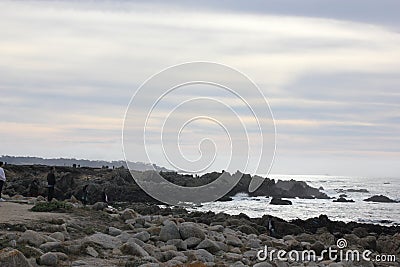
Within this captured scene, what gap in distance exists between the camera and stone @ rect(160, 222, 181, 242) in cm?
1559

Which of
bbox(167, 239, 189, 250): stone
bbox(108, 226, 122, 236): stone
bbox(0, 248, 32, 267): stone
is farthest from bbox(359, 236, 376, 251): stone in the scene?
bbox(0, 248, 32, 267): stone

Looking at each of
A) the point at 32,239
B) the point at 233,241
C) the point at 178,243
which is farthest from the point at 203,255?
the point at 32,239

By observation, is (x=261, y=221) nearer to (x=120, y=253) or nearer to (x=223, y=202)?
(x=120, y=253)

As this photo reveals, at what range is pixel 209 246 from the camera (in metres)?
15.4

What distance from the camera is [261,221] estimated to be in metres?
29.2

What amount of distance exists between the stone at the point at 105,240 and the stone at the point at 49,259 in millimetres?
2409

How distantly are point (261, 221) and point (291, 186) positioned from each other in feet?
162

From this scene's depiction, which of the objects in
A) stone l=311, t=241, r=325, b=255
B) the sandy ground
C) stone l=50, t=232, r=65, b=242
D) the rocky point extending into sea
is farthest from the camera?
stone l=311, t=241, r=325, b=255

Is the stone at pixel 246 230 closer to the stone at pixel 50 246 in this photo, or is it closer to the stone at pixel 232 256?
the stone at pixel 232 256

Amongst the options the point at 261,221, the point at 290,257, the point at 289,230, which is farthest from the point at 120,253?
the point at 261,221

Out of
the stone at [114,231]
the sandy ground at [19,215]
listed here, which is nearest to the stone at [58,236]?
the sandy ground at [19,215]

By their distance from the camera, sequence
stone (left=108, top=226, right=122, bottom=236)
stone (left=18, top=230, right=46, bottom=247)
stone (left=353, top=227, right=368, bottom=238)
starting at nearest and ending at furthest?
stone (left=18, top=230, right=46, bottom=247) → stone (left=108, top=226, right=122, bottom=236) → stone (left=353, top=227, right=368, bottom=238)

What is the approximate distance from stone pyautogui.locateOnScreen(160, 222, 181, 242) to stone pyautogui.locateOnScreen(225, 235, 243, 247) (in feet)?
6.84

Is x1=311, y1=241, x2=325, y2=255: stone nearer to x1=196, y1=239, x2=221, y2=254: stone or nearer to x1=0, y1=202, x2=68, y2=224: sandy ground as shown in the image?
x1=196, y1=239, x2=221, y2=254: stone
